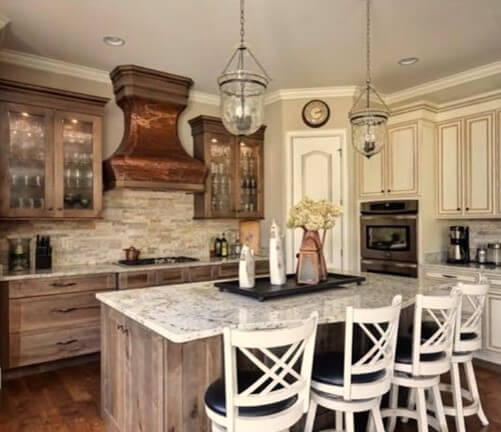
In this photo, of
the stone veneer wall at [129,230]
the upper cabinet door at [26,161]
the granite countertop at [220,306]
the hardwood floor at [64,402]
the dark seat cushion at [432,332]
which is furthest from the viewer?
the stone veneer wall at [129,230]

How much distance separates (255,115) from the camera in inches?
102

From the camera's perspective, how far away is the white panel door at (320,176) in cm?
491

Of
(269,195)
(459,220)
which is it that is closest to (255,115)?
(269,195)

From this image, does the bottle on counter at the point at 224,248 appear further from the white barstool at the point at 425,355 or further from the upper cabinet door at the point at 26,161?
the white barstool at the point at 425,355

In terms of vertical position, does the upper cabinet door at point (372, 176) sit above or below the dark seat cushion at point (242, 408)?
above

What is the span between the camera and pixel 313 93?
16.2 feet

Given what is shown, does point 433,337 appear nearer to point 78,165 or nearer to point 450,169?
point 450,169

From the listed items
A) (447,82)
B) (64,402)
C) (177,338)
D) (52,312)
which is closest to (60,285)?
(52,312)

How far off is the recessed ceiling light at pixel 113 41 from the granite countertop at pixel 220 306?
2259 millimetres

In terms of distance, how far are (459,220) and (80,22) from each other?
13.9 ft

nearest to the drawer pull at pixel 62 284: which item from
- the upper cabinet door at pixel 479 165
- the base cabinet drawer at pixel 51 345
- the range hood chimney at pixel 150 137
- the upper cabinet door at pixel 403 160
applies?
the base cabinet drawer at pixel 51 345

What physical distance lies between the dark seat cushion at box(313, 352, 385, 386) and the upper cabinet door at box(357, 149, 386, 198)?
2.96m

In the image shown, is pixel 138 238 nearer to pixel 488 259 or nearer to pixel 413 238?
pixel 413 238

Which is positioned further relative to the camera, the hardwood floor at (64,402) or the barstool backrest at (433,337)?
the hardwood floor at (64,402)
